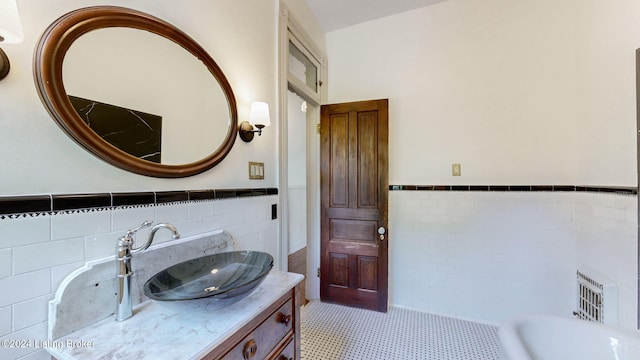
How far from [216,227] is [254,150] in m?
0.57

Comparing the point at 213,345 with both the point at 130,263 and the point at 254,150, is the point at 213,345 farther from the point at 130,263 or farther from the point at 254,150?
the point at 254,150

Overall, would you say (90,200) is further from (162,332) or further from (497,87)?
(497,87)

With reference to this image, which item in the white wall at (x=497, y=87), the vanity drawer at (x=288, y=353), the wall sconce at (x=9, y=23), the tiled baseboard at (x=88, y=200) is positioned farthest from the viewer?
the white wall at (x=497, y=87)

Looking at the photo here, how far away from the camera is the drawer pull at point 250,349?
3.13 feet

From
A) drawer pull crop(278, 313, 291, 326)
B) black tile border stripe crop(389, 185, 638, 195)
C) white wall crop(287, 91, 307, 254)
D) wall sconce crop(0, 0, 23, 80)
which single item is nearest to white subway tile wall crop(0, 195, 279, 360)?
wall sconce crop(0, 0, 23, 80)

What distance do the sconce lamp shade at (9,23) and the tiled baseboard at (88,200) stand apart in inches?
16.8

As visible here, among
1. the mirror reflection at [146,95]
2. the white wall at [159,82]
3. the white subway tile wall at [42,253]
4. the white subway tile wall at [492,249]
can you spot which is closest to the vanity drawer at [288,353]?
the white subway tile wall at [42,253]

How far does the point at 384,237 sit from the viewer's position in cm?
252

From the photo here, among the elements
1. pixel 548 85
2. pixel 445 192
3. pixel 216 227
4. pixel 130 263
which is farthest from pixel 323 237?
pixel 548 85

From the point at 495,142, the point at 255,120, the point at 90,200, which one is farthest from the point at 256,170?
the point at 495,142

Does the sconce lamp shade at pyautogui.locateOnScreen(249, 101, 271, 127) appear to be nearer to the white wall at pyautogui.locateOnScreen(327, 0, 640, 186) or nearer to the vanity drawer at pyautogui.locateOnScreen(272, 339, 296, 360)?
the vanity drawer at pyautogui.locateOnScreen(272, 339, 296, 360)

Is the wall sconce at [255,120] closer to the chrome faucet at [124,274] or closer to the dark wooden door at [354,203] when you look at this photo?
the chrome faucet at [124,274]

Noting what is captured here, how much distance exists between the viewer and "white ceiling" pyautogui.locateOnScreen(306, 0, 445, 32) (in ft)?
8.15

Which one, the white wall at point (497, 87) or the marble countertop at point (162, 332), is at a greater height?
the white wall at point (497, 87)
